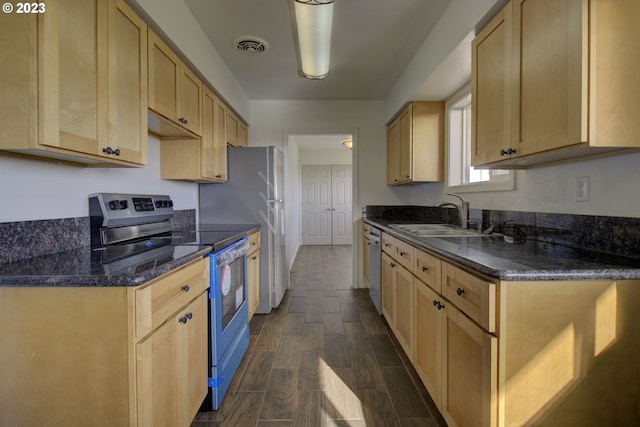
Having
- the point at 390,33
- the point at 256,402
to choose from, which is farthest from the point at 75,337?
the point at 390,33

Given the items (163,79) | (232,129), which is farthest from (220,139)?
(163,79)

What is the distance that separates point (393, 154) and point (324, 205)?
156 inches

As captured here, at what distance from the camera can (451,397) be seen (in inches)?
49.8

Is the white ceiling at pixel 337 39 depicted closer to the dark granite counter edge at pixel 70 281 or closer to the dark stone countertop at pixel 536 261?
the dark stone countertop at pixel 536 261

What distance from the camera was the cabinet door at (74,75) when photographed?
961 millimetres

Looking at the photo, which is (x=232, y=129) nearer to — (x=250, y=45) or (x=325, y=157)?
(x=250, y=45)

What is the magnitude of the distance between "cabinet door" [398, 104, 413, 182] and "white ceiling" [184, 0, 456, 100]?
0.42 meters

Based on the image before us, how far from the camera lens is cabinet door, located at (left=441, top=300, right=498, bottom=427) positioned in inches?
38.1

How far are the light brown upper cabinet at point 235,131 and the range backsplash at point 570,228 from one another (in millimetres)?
2396

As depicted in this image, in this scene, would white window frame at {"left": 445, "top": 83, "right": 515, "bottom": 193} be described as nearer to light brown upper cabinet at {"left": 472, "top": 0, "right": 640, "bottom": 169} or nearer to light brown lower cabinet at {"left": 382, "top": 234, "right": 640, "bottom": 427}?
light brown upper cabinet at {"left": 472, "top": 0, "right": 640, "bottom": 169}

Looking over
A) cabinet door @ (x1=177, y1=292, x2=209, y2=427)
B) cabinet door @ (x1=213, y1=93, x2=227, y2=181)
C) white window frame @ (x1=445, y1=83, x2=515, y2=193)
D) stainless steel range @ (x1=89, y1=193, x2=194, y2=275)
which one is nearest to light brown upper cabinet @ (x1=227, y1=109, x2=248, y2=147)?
cabinet door @ (x1=213, y1=93, x2=227, y2=181)

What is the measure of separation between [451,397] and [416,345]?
434mm

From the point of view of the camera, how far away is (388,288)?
2.40 meters

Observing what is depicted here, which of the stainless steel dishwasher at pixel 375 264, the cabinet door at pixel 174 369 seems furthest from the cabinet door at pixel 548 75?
the cabinet door at pixel 174 369
